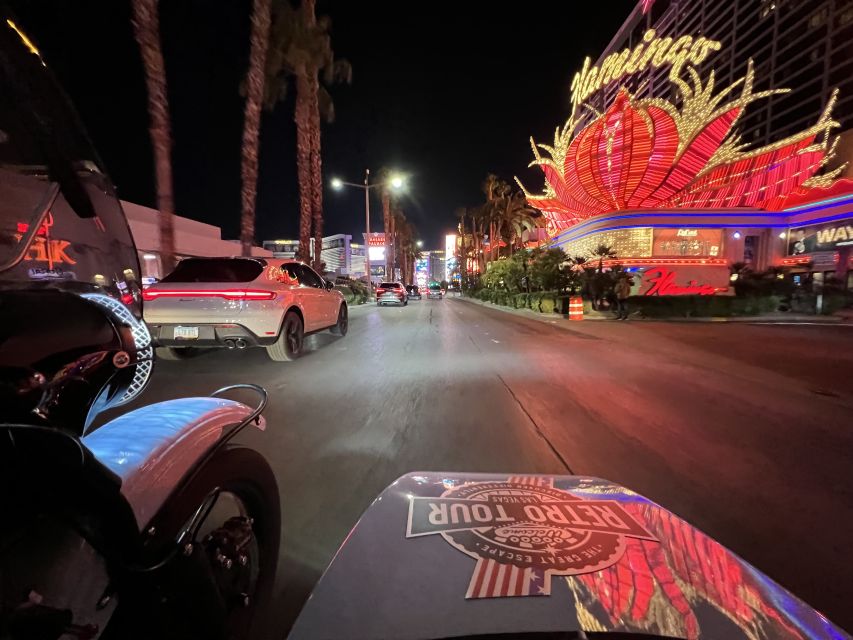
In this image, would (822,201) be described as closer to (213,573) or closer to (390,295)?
(390,295)

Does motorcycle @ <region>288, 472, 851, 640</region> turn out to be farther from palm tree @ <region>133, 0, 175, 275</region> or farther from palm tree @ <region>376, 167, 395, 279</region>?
palm tree @ <region>376, 167, 395, 279</region>

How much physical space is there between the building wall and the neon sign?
40.6m

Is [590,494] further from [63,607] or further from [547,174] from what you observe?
[547,174]

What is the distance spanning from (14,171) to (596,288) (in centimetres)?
2374

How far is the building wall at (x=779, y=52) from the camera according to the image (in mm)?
67312

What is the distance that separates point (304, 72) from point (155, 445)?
23306 mm

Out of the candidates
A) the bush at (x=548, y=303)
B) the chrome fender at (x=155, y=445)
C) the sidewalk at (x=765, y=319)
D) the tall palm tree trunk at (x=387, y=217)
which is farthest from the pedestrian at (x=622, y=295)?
the tall palm tree trunk at (x=387, y=217)

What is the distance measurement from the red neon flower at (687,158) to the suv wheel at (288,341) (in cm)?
3386

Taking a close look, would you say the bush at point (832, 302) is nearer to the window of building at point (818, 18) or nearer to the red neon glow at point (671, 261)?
the red neon glow at point (671, 261)

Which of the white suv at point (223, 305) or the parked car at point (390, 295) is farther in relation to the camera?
the parked car at point (390, 295)

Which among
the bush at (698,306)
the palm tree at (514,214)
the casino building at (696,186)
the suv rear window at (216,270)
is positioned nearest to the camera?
the suv rear window at (216,270)

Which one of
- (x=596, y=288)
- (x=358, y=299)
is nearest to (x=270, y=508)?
(x=596, y=288)

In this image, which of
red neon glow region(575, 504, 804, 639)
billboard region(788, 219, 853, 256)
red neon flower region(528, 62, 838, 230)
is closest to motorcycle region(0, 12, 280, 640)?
red neon glow region(575, 504, 804, 639)

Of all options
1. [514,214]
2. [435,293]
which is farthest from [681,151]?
[435,293]
